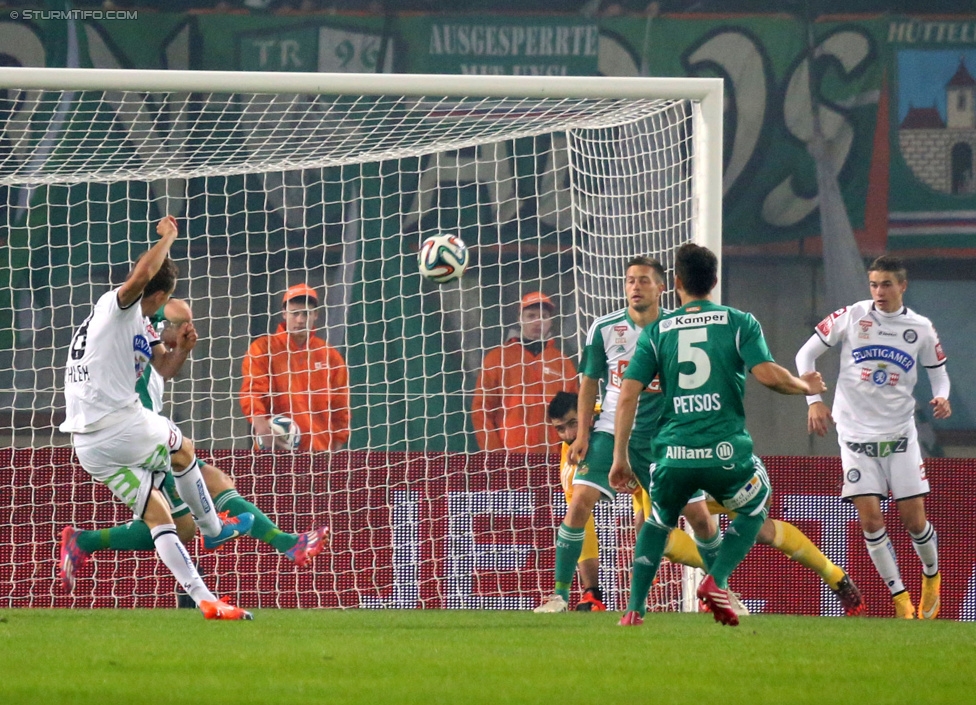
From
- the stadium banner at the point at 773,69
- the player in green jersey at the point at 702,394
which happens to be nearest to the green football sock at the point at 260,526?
→ the player in green jersey at the point at 702,394

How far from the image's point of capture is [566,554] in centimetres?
818

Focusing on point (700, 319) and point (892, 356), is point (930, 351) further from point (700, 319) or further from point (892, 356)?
point (700, 319)

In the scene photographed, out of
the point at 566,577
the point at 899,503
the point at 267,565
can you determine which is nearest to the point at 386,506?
the point at 267,565

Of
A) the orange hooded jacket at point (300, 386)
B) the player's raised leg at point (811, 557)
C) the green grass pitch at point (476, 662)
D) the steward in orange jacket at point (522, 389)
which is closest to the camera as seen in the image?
the green grass pitch at point (476, 662)

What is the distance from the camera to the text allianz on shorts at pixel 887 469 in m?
8.83

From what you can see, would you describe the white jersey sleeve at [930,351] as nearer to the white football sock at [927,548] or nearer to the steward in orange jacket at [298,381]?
the white football sock at [927,548]

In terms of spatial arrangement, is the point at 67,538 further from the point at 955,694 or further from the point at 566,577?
the point at 955,694

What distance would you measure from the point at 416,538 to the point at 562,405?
4.51 ft

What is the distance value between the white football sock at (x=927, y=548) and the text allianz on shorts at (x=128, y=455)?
4411 mm

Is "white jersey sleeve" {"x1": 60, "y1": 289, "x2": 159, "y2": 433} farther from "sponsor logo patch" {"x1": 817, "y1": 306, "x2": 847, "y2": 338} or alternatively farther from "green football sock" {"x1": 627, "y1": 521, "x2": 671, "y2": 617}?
"sponsor logo patch" {"x1": 817, "y1": 306, "x2": 847, "y2": 338}

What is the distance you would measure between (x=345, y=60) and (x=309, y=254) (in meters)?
2.54

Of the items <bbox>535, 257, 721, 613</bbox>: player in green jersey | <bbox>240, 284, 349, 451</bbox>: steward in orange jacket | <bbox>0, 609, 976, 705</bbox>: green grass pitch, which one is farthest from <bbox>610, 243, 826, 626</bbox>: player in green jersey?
<bbox>240, 284, 349, 451</bbox>: steward in orange jacket

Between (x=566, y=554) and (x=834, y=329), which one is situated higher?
(x=834, y=329)

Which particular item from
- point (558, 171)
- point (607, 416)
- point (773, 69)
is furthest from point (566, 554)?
point (773, 69)
